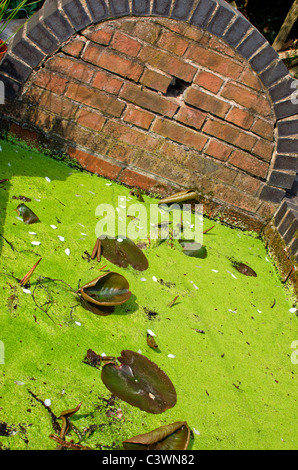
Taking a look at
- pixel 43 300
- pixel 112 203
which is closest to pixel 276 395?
pixel 43 300

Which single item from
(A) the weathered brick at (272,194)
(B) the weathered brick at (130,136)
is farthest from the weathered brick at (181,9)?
(A) the weathered brick at (272,194)

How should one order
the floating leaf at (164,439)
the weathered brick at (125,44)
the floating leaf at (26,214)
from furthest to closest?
the weathered brick at (125,44) → the floating leaf at (26,214) → the floating leaf at (164,439)

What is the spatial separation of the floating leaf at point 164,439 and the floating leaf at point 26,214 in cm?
129

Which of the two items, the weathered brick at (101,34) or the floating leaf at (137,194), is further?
the floating leaf at (137,194)

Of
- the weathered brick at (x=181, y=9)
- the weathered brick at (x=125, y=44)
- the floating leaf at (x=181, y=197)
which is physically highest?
the weathered brick at (x=181, y=9)

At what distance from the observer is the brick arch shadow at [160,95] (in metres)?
2.68

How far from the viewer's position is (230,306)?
7.68 ft

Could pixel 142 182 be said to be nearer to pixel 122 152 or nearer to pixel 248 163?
pixel 122 152

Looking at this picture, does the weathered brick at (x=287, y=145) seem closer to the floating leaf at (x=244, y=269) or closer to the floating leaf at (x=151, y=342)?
the floating leaf at (x=244, y=269)

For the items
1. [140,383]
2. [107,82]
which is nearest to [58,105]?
[107,82]

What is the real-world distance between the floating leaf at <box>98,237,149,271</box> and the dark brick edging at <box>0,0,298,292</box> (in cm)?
133

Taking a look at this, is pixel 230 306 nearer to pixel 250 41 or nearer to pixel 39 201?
pixel 39 201

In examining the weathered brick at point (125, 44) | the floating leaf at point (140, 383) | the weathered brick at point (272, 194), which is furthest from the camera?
the weathered brick at point (272, 194)

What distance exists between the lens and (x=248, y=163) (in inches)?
121
